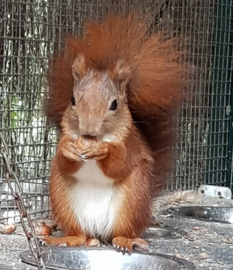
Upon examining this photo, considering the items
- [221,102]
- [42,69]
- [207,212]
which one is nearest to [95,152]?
[42,69]

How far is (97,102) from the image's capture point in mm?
2205

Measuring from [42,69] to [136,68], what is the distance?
20.8 inches

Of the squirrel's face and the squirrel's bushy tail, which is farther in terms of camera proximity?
the squirrel's bushy tail

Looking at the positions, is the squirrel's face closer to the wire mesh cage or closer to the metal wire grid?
the wire mesh cage

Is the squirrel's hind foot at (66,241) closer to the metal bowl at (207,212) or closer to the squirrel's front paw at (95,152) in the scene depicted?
the squirrel's front paw at (95,152)

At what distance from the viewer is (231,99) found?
12.2 ft

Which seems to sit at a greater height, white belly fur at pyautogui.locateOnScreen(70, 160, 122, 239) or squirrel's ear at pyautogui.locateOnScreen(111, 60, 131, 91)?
squirrel's ear at pyautogui.locateOnScreen(111, 60, 131, 91)

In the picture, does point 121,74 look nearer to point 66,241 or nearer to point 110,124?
point 110,124

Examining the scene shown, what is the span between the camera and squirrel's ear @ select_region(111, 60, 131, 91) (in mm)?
2338

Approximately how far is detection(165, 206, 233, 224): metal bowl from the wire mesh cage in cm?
25

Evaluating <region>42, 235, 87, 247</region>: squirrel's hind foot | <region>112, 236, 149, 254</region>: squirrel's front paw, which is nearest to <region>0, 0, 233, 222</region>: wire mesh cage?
<region>42, 235, 87, 247</region>: squirrel's hind foot

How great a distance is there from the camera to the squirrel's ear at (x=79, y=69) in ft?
7.65

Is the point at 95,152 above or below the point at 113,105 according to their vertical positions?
below

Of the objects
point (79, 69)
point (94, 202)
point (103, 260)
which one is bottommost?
point (103, 260)
